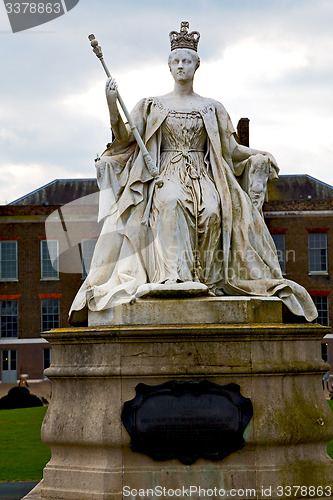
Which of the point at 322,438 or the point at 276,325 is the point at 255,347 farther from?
the point at 322,438

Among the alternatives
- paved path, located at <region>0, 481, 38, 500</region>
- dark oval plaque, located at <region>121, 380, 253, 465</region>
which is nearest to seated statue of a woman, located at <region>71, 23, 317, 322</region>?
dark oval plaque, located at <region>121, 380, 253, 465</region>

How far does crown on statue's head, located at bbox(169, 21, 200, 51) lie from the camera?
930 cm

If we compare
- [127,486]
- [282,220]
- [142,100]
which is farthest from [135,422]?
[282,220]

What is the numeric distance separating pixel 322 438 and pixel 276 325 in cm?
116

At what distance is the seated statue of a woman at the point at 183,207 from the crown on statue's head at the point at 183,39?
1 cm

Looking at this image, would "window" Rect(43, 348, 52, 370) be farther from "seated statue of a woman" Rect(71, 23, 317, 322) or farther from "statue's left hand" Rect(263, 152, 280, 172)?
"statue's left hand" Rect(263, 152, 280, 172)

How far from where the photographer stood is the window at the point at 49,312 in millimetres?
45312

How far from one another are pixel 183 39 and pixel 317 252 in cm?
3640

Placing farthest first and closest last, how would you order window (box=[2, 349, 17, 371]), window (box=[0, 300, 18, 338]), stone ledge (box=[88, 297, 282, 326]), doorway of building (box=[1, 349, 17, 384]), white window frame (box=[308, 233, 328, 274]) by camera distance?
window (box=[0, 300, 18, 338]), window (box=[2, 349, 17, 371]), doorway of building (box=[1, 349, 17, 384]), white window frame (box=[308, 233, 328, 274]), stone ledge (box=[88, 297, 282, 326])

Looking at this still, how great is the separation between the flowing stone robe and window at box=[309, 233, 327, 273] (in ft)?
118

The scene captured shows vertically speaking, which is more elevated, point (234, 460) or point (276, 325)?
point (276, 325)

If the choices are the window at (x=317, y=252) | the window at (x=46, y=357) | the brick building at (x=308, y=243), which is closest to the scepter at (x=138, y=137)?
the brick building at (x=308, y=243)

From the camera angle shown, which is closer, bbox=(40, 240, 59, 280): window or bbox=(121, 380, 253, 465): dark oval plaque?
bbox=(121, 380, 253, 465): dark oval plaque

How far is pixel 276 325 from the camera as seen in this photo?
25.8 ft
